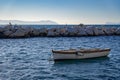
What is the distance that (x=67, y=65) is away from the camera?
27.7 m

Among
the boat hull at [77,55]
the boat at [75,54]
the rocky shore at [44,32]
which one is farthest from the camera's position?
the rocky shore at [44,32]

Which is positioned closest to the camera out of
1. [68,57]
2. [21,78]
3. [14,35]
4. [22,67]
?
[21,78]

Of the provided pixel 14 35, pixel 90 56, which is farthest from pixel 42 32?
pixel 90 56

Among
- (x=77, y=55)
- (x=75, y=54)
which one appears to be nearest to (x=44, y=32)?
(x=77, y=55)

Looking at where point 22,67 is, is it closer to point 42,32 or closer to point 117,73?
point 117,73

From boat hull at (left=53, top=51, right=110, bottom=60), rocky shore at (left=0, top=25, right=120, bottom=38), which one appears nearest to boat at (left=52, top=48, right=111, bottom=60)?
boat hull at (left=53, top=51, right=110, bottom=60)

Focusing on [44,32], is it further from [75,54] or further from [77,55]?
[75,54]

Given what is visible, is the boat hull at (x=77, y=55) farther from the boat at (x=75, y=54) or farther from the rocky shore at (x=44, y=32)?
the rocky shore at (x=44, y=32)

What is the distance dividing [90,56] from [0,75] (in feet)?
39.5

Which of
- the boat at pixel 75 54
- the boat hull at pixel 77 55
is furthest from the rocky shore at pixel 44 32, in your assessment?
the boat at pixel 75 54

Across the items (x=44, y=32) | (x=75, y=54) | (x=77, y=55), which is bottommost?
(x=44, y=32)

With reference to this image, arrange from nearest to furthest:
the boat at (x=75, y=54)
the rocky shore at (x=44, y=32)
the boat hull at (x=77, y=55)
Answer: the boat at (x=75, y=54), the boat hull at (x=77, y=55), the rocky shore at (x=44, y=32)

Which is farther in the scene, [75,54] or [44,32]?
[44,32]

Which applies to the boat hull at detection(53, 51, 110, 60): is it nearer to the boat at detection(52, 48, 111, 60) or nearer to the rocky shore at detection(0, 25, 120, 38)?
the boat at detection(52, 48, 111, 60)
